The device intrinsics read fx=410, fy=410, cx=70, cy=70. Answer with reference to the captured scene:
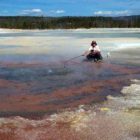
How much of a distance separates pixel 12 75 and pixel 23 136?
6294 mm

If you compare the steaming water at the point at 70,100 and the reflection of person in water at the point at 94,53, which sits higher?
the reflection of person in water at the point at 94,53

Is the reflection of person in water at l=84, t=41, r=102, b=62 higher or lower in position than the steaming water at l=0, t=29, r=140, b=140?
higher

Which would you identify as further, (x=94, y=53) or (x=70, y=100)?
(x=94, y=53)

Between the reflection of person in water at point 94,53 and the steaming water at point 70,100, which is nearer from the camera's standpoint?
the steaming water at point 70,100

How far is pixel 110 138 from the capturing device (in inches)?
245

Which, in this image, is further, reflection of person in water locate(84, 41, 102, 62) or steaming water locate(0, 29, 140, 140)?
reflection of person in water locate(84, 41, 102, 62)

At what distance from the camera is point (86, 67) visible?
14359mm

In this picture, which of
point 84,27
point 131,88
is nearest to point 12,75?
point 131,88

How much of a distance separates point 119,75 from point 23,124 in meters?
5.90

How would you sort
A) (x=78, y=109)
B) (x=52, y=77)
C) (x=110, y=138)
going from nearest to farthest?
(x=110, y=138) → (x=78, y=109) → (x=52, y=77)

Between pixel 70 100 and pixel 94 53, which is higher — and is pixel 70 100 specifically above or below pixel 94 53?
below

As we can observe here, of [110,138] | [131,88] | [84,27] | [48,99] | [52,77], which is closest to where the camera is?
[110,138]

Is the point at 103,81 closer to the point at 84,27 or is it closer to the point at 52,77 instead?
the point at 52,77

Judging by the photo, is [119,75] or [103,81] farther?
[119,75]
